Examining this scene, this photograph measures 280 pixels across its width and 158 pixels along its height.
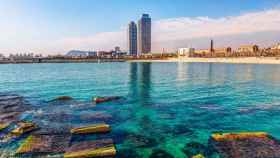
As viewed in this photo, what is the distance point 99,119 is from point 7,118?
1111 centimetres

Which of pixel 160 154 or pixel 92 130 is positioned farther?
pixel 92 130

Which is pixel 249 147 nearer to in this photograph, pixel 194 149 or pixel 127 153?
pixel 194 149

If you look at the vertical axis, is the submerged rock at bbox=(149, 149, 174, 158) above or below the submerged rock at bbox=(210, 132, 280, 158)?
below

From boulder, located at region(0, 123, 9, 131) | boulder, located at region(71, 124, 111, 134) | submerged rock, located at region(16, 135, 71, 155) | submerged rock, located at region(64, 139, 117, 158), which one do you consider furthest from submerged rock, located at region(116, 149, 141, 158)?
boulder, located at region(0, 123, 9, 131)

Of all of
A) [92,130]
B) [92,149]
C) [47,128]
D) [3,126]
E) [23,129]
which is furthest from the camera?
[3,126]

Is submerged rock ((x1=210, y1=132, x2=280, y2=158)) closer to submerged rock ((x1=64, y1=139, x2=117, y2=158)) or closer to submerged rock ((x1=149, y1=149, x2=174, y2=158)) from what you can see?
submerged rock ((x1=149, y1=149, x2=174, y2=158))

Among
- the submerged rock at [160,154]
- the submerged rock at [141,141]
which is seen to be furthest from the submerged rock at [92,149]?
the submerged rock at [160,154]

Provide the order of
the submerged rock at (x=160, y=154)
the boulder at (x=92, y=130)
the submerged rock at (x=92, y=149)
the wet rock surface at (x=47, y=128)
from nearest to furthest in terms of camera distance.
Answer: the submerged rock at (x=92, y=149) → the submerged rock at (x=160, y=154) → the wet rock surface at (x=47, y=128) → the boulder at (x=92, y=130)

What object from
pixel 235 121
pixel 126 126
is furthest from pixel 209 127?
pixel 126 126

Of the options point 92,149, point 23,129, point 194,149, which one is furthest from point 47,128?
point 194,149

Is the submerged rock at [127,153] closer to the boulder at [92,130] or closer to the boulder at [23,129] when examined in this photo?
the boulder at [92,130]

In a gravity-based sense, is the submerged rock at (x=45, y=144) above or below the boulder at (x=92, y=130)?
below

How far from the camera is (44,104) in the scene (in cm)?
3158

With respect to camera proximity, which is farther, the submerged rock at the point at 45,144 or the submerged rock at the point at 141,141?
the submerged rock at the point at 141,141
